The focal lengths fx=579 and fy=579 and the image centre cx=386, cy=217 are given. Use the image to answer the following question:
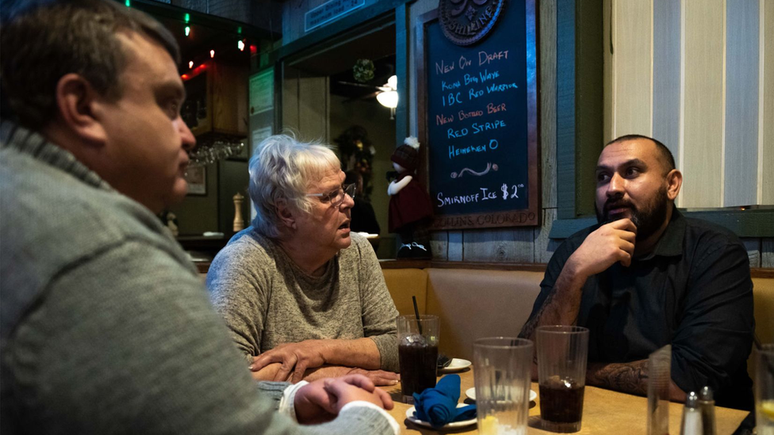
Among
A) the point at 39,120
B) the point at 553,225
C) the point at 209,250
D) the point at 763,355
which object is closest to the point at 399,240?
the point at 553,225

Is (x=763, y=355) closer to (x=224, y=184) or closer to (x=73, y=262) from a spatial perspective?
(x=73, y=262)

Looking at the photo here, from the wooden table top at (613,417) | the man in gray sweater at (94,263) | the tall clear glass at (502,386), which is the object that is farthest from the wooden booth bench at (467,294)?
the man in gray sweater at (94,263)

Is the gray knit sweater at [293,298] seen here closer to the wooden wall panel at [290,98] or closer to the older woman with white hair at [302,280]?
the older woman with white hair at [302,280]

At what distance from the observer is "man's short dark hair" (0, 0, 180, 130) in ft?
2.01

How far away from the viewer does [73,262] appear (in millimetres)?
504

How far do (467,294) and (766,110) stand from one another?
4.79 feet

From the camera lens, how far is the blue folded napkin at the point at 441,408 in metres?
1.07

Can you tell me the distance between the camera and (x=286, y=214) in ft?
6.48

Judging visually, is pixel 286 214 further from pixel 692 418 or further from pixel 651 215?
pixel 692 418

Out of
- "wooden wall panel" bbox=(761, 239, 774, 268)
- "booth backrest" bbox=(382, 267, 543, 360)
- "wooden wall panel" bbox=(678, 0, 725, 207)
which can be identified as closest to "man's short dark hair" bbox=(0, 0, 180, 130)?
"booth backrest" bbox=(382, 267, 543, 360)

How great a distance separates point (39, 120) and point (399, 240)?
10.2ft

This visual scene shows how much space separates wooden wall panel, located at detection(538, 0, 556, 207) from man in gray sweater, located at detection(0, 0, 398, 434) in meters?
2.45

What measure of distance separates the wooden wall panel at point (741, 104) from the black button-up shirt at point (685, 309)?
23.6 inches

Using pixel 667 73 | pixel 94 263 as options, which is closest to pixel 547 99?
pixel 667 73
